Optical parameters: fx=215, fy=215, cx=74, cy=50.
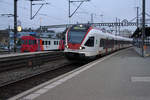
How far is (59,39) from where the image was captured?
36.2 meters

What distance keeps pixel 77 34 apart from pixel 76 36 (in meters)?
0.19

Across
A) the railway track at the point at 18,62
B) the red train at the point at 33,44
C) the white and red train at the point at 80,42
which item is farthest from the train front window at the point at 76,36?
the red train at the point at 33,44

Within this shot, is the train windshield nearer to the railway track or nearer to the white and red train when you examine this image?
the white and red train

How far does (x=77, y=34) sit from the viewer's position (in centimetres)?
1589

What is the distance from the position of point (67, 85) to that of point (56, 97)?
169 centimetres

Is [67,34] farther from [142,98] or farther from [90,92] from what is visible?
[142,98]

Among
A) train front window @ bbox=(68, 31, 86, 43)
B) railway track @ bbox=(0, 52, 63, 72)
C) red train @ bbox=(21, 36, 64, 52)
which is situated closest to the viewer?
railway track @ bbox=(0, 52, 63, 72)

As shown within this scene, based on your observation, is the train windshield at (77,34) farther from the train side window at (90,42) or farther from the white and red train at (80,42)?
the train side window at (90,42)

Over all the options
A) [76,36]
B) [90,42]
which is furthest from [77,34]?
[90,42]

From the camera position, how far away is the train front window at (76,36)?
15623 mm

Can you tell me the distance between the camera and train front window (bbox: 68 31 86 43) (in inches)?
615

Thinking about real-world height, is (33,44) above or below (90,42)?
below

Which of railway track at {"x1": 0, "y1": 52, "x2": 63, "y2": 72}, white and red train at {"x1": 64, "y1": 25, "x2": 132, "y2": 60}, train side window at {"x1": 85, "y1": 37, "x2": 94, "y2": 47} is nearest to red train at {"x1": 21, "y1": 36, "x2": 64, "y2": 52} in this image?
railway track at {"x1": 0, "y1": 52, "x2": 63, "y2": 72}

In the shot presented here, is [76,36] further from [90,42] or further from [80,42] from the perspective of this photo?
[90,42]
